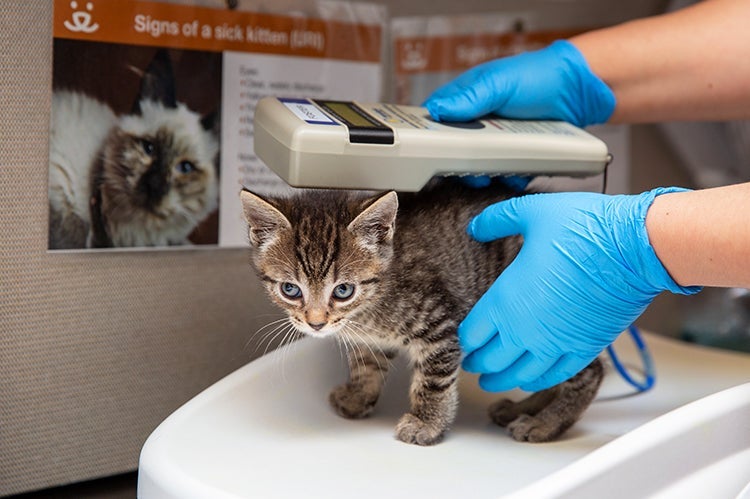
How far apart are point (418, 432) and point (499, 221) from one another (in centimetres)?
33

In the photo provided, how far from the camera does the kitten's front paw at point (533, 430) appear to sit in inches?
45.0

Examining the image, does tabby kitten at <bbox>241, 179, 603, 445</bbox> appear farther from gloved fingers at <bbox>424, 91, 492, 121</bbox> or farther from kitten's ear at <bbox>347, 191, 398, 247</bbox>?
gloved fingers at <bbox>424, 91, 492, 121</bbox>

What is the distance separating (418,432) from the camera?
1.11 meters

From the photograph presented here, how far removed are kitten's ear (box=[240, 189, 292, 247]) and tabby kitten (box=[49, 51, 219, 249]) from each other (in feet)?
0.72

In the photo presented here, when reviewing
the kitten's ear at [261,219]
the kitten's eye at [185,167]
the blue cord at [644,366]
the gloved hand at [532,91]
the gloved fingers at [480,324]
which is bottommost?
the blue cord at [644,366]

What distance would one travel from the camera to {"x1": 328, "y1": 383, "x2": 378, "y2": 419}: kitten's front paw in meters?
1.20

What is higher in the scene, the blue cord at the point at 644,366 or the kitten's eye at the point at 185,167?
the kitten's eye at the point at 185,167

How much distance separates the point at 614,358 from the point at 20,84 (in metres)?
1.11

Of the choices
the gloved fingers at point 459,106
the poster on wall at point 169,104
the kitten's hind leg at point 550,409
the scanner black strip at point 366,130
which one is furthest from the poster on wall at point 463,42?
the scanner black strip at point 366,130

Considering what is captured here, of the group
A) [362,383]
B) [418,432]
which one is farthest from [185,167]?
[418,432]

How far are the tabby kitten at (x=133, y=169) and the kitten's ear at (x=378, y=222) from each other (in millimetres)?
352

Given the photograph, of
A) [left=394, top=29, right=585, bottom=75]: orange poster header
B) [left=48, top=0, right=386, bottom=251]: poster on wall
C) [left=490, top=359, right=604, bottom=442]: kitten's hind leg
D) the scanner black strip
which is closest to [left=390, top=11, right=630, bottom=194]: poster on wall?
[left=394, top=29, right=585, bottom=75]: orange poster header

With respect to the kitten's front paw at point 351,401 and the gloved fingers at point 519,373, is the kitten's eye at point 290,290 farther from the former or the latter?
the gloved fingers at point 519,373

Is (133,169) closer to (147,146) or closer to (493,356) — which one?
(147,146)
